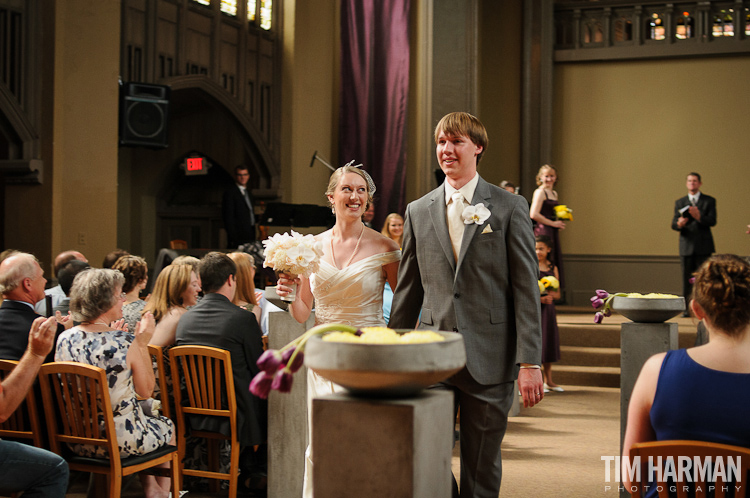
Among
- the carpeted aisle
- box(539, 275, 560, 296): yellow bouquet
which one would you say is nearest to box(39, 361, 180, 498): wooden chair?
the carpeted aisle

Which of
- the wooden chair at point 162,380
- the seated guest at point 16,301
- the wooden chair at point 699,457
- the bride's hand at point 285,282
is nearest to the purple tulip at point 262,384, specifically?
the wooden chair at point 699,457

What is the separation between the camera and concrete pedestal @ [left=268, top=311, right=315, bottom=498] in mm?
3441

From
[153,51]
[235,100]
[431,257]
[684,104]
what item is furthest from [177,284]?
[684,104]

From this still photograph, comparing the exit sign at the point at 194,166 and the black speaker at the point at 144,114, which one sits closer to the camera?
the black speaker at the point at 144,114

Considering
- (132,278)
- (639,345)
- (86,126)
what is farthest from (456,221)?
(86,126)

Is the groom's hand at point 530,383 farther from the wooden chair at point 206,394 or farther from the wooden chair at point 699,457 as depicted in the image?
the wooden chair at point 206,394

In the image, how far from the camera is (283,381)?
144 cm

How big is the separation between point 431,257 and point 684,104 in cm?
954

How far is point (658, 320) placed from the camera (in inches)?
131

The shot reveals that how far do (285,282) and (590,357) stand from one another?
5568 mm

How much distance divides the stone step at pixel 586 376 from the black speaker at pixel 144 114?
5.14 metres

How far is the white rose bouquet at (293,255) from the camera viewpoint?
2750 millimetres

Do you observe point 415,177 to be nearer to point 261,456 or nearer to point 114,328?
point 261,456

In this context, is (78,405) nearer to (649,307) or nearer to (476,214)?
(476,214)
